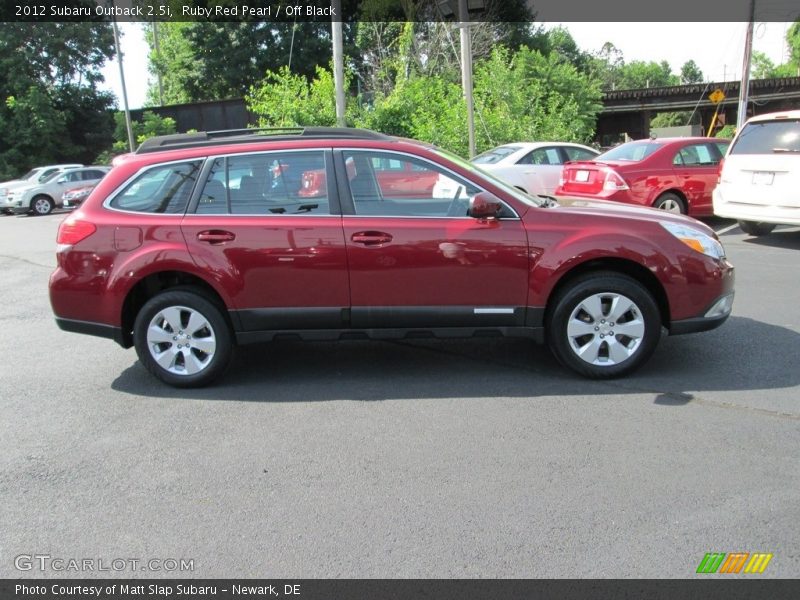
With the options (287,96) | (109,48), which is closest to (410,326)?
(287,96)

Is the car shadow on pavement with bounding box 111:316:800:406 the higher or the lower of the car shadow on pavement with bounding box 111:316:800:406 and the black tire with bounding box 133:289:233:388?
the lower

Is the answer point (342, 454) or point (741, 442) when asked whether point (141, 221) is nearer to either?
point (342, 454)

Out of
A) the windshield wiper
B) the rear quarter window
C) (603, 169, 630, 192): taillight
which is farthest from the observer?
(603, 169, 630, 192): taillight

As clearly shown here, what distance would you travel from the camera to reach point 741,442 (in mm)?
4016

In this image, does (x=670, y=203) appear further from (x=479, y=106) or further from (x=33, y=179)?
(x=33, y=179)

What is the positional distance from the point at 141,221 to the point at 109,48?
37713 millimetres

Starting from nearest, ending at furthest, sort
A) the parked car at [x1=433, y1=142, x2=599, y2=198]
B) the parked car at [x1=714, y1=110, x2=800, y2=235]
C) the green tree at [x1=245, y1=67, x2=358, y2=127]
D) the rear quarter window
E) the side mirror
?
the side mirror < the rear quarter window < the parked car at [x1=714, y1=110, x2=800, y2=235] < the parked car at [x1=433, y1=142, x2=599, y2=198] < the green tree at [x1=245, y1=67, x2=358, y2=127]

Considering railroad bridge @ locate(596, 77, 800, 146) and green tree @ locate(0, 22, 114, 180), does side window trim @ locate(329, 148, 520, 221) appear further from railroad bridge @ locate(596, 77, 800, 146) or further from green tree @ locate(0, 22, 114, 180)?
railroad bridge @ locate(596, 77, 800, 146)

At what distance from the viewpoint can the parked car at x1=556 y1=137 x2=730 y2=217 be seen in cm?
1134

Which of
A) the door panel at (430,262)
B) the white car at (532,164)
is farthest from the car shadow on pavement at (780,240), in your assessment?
the door panel at (430,262)

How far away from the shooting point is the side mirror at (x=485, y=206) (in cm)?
486

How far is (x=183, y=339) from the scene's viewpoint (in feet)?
16.8

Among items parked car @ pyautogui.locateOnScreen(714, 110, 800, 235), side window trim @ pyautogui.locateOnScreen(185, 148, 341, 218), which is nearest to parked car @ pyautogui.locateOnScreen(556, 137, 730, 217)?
parked car @ pyautogui.locateOnScreen(714, 110, 800, 235)
